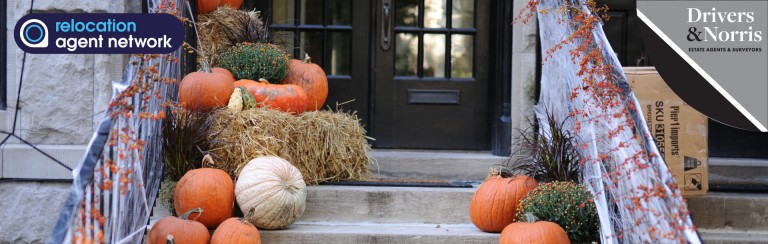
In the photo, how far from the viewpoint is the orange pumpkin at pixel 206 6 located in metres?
6.23

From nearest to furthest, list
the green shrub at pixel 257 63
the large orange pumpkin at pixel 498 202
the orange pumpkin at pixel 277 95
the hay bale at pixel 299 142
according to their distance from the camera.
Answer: the large orange pumpkin at pixel 498 202 → the hay bale at pixel 299 142 → the orange pumpkin at pixel 277 95 → the green shrub at pixel 257 63

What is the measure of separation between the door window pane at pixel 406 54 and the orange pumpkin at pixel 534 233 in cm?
234

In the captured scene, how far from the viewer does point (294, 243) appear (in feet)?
15.8

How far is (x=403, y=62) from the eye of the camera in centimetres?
677

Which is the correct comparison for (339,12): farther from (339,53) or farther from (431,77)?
(431,77)

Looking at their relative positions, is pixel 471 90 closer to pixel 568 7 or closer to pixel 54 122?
pixel 568 7

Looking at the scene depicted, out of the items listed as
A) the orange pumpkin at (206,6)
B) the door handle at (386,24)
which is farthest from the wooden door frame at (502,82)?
the orange pumpkin at (206,6)

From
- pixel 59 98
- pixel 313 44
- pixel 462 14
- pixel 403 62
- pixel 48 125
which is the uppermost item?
pixel 462 14

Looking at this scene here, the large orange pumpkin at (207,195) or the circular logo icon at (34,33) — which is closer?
the large orange pumpkin at (207,195)

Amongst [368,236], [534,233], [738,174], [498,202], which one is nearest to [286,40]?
[368,236]

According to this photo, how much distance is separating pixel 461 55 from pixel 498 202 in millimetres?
2060

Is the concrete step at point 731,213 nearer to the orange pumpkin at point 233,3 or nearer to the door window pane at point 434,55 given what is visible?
the door window pane at point 434,55

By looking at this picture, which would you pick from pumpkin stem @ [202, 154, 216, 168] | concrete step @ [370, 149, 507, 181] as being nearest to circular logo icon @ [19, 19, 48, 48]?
pumpkin stem @ [202, 154, 216, 168]

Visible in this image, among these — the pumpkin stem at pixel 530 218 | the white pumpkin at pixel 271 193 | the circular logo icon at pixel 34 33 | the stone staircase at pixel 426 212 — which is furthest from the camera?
the circular logo icon at pixel 34 33
